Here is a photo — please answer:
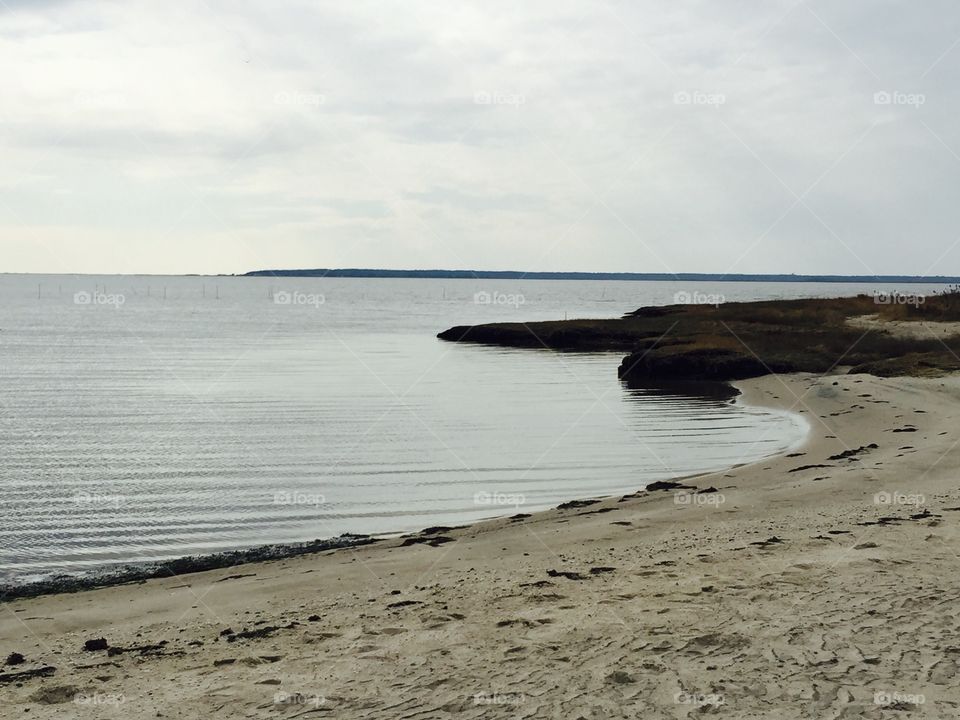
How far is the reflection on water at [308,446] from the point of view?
15562 mm

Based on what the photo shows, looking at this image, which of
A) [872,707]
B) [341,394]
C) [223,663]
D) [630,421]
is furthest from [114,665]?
[341,394]

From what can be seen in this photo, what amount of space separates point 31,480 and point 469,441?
1060 cm

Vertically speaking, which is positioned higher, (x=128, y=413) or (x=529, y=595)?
(x=128, y=413)

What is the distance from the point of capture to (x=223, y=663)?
28.1 feet

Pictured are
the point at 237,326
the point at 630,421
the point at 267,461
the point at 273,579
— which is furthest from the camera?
the point at 237,326

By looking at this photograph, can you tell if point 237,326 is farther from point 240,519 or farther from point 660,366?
point 240,519

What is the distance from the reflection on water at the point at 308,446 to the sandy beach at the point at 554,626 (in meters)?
2.89

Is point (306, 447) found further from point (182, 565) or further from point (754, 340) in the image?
point (754, 340)

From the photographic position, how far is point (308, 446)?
23.5 metres

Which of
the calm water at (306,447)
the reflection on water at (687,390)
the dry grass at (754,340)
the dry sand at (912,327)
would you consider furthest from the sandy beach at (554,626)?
the dry sand at (912,327)

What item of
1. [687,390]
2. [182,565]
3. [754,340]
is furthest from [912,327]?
[182,565]

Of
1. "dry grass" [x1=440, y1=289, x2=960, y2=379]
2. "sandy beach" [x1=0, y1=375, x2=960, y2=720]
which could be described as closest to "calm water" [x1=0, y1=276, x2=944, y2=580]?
"sandy beach" [x1=0, y1=375, x2=960, y2=720]

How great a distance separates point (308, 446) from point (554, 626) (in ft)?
50.4

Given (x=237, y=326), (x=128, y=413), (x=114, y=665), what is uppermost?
(x=237, y=326)
